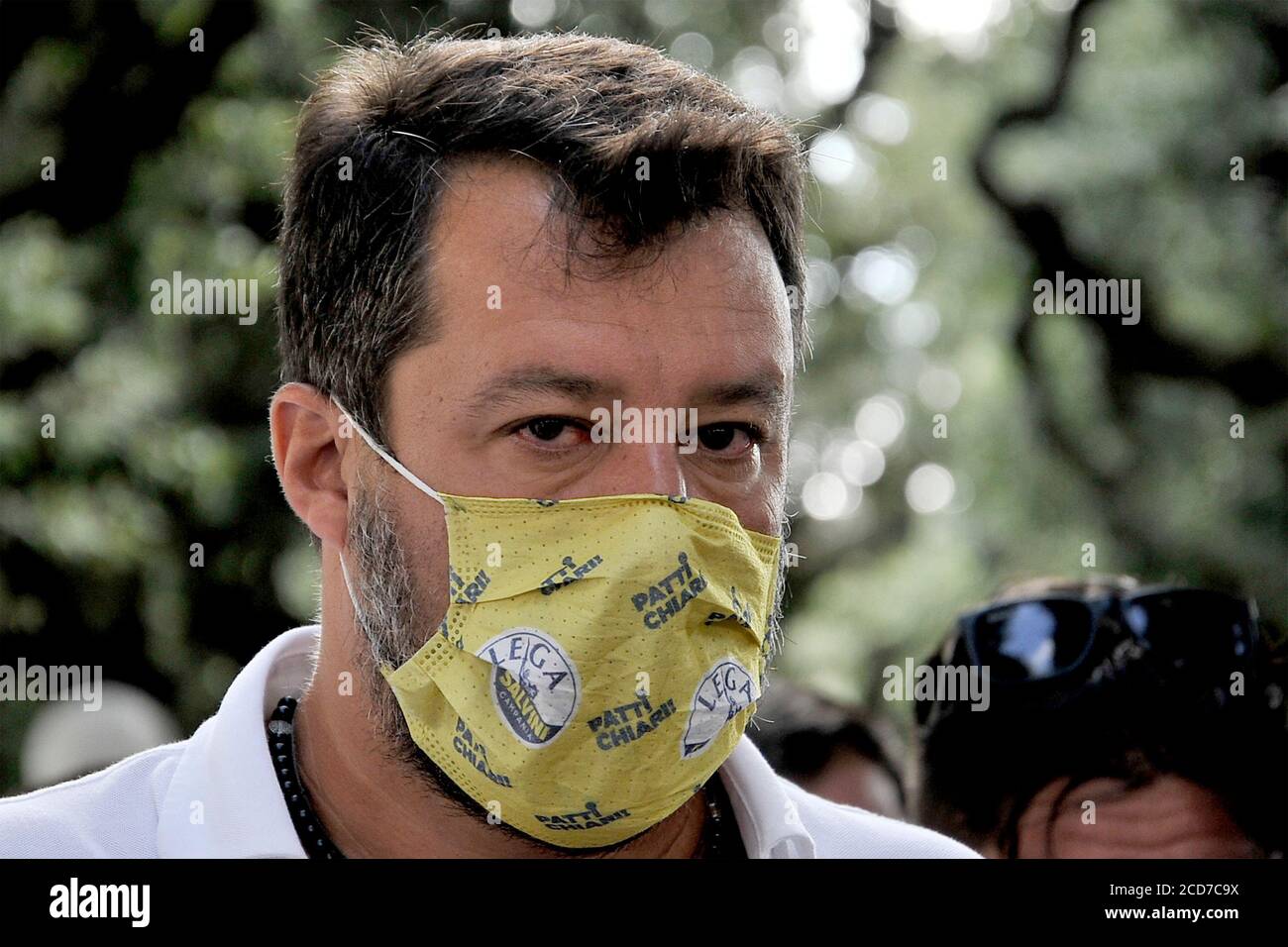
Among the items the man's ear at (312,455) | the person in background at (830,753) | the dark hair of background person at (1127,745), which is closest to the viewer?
the man's ear at (312,455)

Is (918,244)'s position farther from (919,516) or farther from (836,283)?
(919,516)

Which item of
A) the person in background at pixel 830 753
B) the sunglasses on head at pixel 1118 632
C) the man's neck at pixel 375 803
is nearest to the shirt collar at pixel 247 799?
the man's neck at pixel 375 803

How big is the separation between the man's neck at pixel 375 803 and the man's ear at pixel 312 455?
0.79ft

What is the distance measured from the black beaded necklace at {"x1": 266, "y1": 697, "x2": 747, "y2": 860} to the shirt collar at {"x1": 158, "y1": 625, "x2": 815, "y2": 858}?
Answer: 0.03 m

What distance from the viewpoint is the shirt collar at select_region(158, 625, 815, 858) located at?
102 inches

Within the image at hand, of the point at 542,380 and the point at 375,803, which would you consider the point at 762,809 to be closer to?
the point at 375,803

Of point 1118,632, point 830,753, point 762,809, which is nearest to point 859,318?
point 830,753

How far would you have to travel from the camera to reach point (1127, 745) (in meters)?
3.39

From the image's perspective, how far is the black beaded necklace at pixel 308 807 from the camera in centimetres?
267

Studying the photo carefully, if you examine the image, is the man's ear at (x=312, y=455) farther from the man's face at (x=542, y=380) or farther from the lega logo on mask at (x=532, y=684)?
the lega logo on mask at (x=532, y=684)

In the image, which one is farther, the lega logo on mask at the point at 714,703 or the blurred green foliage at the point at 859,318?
the blurred green foliage at the point at 859,318

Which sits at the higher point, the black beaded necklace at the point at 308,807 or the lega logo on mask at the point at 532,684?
the lega logo on mask at the point at 532,684
